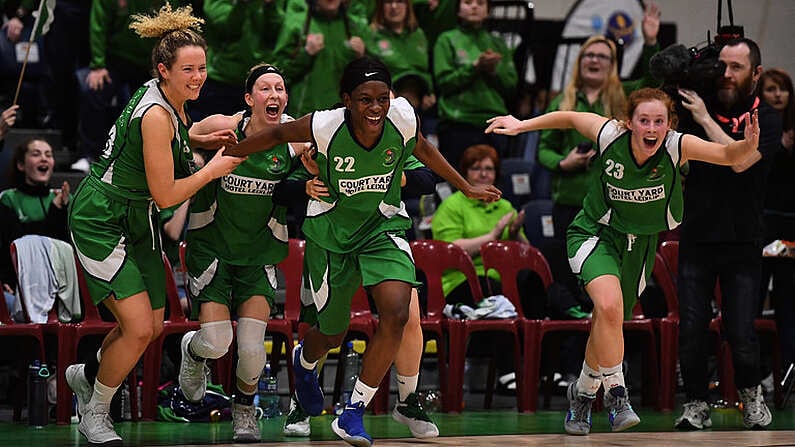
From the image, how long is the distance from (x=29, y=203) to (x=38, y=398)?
5.07 ft

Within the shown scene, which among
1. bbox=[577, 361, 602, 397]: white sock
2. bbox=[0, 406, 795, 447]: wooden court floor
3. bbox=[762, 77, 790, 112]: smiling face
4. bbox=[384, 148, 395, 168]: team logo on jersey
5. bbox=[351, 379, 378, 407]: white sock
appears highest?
bbox=[762, 77, 790, 112]: smiling face

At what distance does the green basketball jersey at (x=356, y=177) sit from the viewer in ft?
18.8

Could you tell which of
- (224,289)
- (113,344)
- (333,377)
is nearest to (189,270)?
(224,289)

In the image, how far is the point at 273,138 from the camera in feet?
19.1

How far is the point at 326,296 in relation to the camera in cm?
593

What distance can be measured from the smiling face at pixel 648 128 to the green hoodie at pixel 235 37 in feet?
12.3

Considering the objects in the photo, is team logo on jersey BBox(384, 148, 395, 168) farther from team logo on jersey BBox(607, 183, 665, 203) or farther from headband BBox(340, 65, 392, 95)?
team logo on jersey BBox(607, 183, 665, 203)

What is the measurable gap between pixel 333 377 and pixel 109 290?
324 centimetres

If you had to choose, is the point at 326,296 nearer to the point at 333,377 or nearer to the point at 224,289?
the point at 224,289

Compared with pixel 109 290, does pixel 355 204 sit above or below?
above

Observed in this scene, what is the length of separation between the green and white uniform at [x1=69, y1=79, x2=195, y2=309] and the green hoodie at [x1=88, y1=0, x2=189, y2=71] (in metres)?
3.54

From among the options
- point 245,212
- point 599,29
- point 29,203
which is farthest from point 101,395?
point 599,29

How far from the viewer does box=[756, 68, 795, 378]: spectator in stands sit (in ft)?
27.4

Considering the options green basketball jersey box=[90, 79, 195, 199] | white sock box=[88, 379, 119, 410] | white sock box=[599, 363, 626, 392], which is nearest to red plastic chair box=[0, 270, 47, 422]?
white sock box=[88, 379, 119, 410]
